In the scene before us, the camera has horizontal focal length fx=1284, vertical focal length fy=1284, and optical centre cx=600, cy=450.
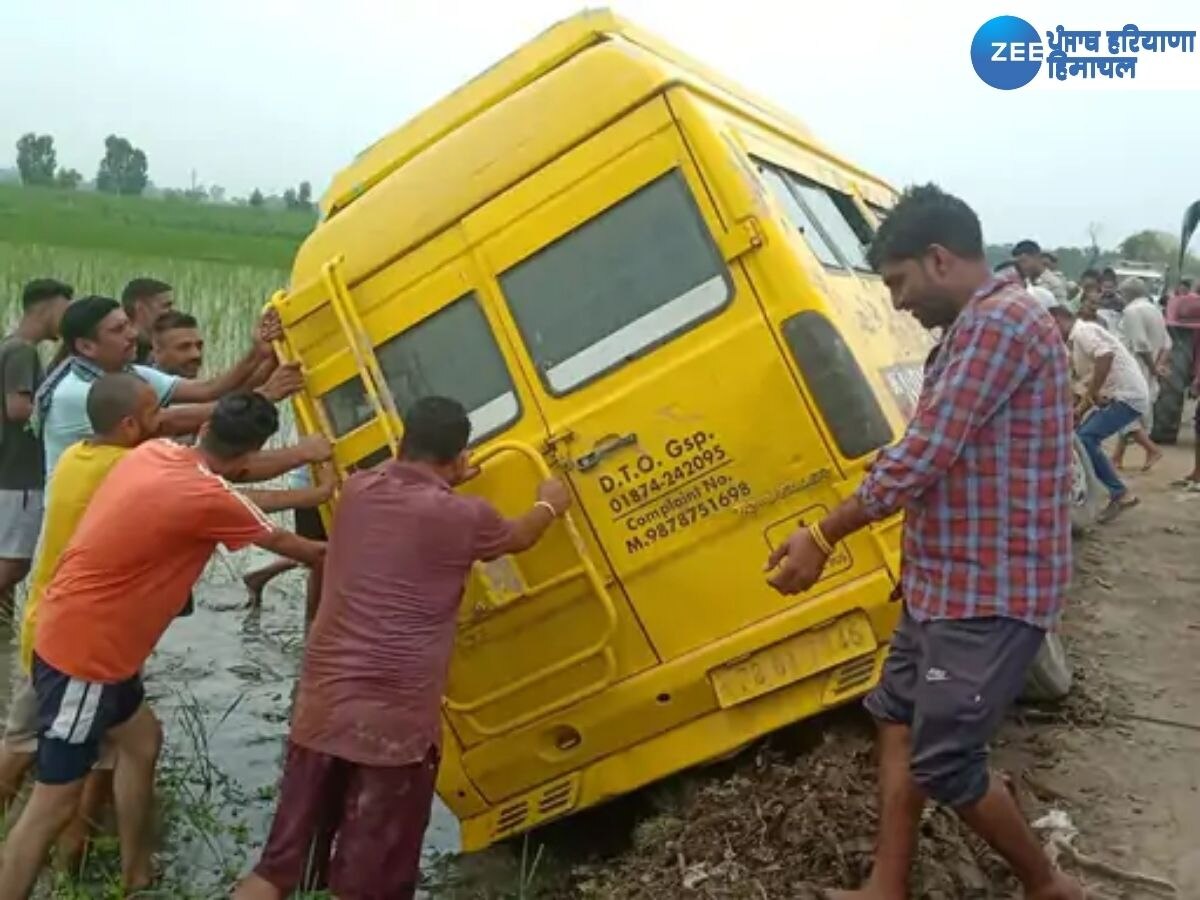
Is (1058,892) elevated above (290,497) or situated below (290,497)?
below

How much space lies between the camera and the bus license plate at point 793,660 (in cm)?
385

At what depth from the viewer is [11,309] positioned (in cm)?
1436

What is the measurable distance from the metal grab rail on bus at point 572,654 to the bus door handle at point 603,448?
114mm

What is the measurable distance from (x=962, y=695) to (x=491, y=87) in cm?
289

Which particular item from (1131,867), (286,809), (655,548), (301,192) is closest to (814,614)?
(655,548)

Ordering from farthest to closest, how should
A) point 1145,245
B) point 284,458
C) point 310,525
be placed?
point 1145,245 < point 310,525 < point 284,458

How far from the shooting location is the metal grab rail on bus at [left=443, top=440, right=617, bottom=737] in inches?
160

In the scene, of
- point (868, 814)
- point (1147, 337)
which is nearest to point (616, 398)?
point (868, 814)

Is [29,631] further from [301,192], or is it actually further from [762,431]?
[301,192]

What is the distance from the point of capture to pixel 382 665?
147 inches

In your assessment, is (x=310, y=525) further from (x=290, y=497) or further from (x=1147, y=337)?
(x=1147, y=337)

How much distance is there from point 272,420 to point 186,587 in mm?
591

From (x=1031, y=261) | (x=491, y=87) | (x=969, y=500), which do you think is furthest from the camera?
(x=1031, y=261)

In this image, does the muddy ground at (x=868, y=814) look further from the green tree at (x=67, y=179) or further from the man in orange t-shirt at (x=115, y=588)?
the green tree at (x=67, y=179)
